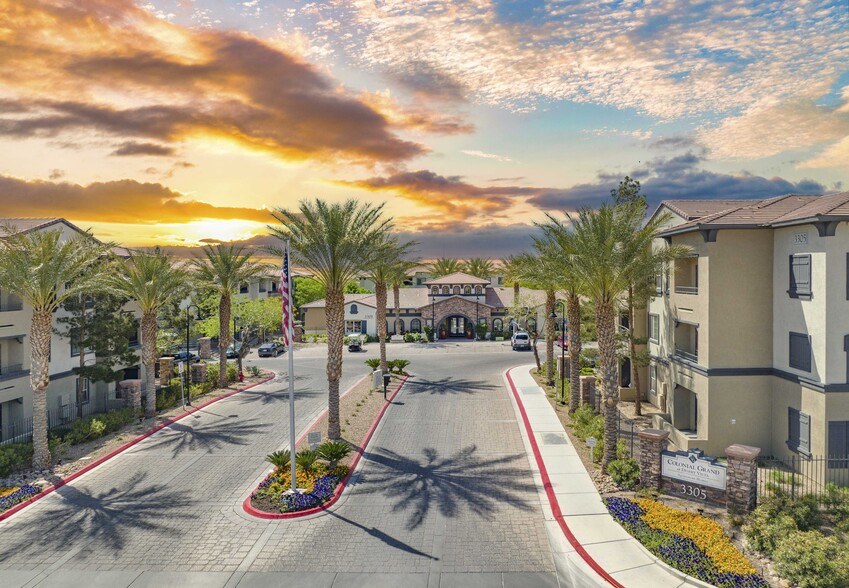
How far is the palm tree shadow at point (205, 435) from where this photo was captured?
24297 mm

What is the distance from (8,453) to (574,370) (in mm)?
25858

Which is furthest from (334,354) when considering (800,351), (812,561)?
(800,351)

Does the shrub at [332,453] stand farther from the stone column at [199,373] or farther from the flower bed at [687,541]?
the stone column at [199,373]

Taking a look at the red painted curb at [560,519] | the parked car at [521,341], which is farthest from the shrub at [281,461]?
the parked car at [521,341]

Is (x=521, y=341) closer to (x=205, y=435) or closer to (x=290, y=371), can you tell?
(x=205, y=435)

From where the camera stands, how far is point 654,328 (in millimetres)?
29922

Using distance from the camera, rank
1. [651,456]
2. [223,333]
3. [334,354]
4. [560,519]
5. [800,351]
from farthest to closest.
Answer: [223,333] → [334,354] → [800,351] → [651,456] → [560,519]

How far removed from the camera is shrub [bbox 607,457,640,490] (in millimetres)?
18344

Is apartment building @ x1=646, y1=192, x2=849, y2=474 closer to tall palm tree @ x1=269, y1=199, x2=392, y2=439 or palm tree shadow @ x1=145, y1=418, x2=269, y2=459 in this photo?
tall palm tree @ x1=269, y1=199, x2=392, y2=439

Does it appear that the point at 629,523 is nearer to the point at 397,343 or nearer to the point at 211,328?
the point at 211,328

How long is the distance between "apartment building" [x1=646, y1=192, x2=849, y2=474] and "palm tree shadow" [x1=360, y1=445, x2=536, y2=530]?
27.9 feet

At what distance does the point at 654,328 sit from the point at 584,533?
17557 mm

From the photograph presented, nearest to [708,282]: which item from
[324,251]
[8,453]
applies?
[324,251]

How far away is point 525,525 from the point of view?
52.5 ft
